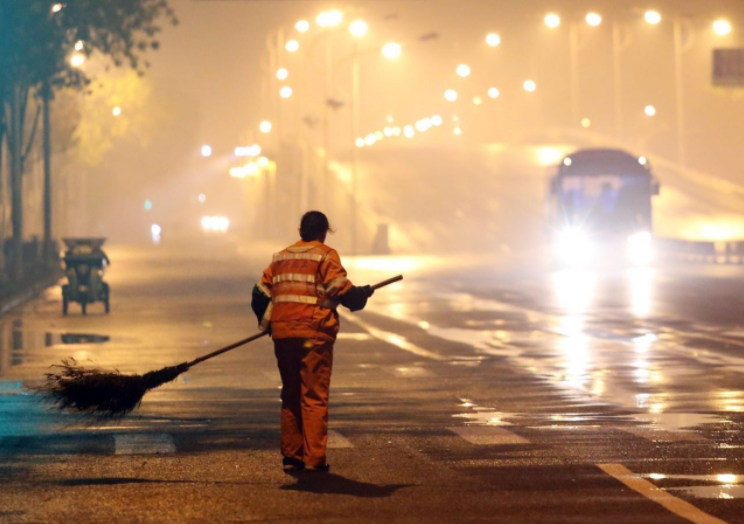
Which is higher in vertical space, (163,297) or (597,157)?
(597,157)

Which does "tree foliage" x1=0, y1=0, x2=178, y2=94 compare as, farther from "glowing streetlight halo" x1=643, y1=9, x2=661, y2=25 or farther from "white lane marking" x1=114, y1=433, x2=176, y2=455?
"glowing streetlight halo" x1=643, y1=9, x2=661, y2=25

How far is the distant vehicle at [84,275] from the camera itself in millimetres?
26406

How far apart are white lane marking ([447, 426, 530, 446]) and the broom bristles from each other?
2119mm

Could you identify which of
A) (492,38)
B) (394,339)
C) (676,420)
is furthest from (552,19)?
(676,420)

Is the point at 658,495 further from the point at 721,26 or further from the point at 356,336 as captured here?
the point at 721,26

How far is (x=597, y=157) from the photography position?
48688mm

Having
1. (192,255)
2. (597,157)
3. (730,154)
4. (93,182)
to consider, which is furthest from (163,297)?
(730,154)

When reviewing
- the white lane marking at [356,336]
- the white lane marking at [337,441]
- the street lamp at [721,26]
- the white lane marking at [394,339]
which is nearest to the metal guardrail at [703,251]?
the street lamp at [721,26]

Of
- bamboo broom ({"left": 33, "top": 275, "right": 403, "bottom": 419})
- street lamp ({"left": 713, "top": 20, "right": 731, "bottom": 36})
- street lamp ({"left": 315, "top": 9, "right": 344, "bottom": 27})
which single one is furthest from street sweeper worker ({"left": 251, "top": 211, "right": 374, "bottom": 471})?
street lamp ({"left": 713, "top": 20, "right": 731, "bottom": 36})

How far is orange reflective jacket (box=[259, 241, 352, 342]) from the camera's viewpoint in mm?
9031

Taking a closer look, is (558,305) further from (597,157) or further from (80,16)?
(597,157)

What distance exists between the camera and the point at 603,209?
4794cm

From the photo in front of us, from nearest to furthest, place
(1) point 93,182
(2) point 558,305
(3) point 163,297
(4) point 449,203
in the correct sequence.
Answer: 1. (2) point 558,305
2. (3) point 163,297
3. (4) point 449,203
4. (1) point 93,182

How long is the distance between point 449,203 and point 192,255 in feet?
65.5
